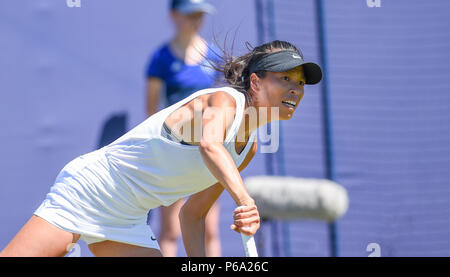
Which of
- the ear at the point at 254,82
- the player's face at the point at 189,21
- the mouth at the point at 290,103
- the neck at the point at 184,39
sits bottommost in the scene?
the mouth at the point at 290,103

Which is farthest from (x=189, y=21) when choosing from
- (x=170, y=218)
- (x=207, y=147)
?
(x=207, y=147)

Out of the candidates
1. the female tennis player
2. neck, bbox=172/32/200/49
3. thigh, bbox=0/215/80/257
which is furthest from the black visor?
neck, bbox=172/32/200/49

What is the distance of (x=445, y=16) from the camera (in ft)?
14.9

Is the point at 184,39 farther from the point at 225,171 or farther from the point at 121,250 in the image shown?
the point at 225,171

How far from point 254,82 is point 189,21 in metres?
1.42

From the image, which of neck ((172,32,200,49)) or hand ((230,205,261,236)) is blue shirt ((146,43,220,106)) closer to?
neck ((172,32,200,49))

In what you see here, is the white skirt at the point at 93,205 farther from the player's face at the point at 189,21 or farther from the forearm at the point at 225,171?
the player's face at the point at 189,21

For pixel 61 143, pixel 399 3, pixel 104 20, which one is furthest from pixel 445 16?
pixel 61 143

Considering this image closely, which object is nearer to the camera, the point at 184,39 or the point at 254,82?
the point at 254,82

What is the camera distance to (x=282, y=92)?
110 inches

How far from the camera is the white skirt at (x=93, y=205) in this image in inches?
110

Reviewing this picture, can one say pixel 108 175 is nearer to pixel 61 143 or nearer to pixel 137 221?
pixel 137 221

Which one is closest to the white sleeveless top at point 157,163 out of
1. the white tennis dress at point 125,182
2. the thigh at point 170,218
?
the white tennis dress at point 125,182

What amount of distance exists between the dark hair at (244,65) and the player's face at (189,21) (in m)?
1.10
